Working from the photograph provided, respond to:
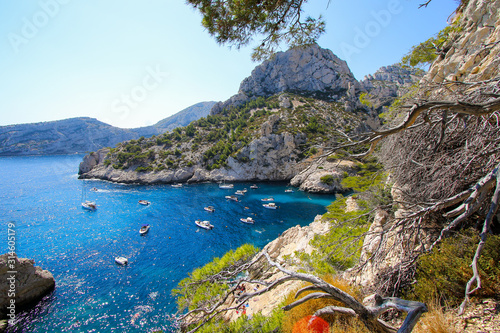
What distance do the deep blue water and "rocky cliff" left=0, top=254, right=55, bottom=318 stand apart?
783 millimetres

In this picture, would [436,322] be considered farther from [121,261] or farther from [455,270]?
[121,261]

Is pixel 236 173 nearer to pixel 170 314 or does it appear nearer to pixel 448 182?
pixel 170 314

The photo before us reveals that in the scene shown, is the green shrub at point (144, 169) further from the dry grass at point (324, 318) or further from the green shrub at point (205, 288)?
the dry grass at point (324, 318)

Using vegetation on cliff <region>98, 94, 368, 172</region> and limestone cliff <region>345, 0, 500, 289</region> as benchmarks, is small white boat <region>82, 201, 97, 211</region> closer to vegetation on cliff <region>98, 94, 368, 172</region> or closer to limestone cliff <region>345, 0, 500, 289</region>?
vegetation on cliff <region>98, 94, 368, 172</region>

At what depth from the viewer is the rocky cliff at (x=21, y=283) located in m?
12.8

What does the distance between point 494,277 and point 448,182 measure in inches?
63.5

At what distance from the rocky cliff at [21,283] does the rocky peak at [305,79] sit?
79.1 meters

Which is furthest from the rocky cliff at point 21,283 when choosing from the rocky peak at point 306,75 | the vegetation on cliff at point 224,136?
the rocky peak at point 306,75

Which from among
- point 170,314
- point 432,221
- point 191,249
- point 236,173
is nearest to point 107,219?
point 191,249

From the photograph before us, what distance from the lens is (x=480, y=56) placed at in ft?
18.2

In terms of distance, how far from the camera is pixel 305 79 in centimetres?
8112

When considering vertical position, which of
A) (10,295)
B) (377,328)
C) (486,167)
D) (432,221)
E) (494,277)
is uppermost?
(486,167)

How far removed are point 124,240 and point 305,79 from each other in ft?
269

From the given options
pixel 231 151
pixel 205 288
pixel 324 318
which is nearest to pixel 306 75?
pixel 231 151
